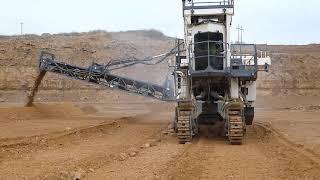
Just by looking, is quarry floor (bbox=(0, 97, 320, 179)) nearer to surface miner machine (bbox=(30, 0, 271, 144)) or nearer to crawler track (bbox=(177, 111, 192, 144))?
crawler track (bbox=(177, 111, 192, 144))

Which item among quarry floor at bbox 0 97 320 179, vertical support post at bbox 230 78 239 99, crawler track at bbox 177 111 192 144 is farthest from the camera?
vertical support post at bbox 230 78 239 99

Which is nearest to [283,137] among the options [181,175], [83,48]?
[181,175]

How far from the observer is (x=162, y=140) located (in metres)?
17.8

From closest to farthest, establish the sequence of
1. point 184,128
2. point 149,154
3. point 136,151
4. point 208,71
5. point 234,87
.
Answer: point 149,154, point 136,151, point 184,128, point 208,71, point 234,87

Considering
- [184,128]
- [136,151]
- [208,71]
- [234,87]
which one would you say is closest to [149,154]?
[136,151]

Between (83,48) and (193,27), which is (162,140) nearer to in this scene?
(193,27)

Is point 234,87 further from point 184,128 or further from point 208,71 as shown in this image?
point 184,128

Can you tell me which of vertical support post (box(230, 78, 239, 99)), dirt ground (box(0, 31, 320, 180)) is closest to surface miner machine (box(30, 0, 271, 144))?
vertical support post (box(230, 78, 239, 99))

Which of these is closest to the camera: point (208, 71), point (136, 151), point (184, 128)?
point (136, 151)

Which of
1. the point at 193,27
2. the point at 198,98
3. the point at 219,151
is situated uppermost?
the point at 193,27

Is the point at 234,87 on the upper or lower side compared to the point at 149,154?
upper

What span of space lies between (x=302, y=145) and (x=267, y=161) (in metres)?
3.17

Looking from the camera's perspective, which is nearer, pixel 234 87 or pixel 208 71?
pixel 208 71

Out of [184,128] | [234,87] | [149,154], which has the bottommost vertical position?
[149,154]
